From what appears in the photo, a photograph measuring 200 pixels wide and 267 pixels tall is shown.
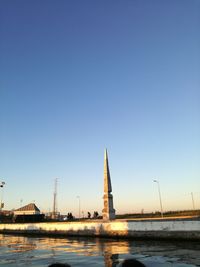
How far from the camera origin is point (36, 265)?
534 inches

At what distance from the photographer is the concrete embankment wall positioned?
22.3 m

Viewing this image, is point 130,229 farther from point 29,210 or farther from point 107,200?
point 29,210


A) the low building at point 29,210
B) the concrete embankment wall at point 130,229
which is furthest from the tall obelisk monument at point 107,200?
the low building at point 29,210

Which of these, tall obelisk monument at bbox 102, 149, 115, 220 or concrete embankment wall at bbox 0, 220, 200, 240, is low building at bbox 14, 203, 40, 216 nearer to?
concrete embankment wall at bbox 0, 220, 200, 240

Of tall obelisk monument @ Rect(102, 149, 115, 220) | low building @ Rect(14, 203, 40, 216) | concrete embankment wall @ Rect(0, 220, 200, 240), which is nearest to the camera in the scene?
concrete embankment wall @ Rect(0, 220, 200, 240)

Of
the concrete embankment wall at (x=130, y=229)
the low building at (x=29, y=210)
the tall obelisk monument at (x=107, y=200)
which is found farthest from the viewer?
the low building at (x=29, y=210)

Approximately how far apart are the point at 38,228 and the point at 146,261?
2792 centimetres

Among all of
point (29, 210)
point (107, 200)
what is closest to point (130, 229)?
point (107, 200)

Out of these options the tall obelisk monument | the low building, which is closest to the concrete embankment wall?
the tall obelisk monument

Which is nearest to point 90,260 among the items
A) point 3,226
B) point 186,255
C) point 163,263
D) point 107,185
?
point 163,263

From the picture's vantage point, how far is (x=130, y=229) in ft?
86.8

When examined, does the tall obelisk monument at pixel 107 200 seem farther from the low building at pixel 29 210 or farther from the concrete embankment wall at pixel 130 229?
the low building at pixel 29 210

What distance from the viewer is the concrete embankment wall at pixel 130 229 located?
880 inches

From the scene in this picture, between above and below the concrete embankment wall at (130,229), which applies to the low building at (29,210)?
above
